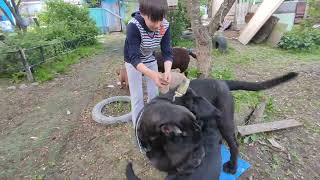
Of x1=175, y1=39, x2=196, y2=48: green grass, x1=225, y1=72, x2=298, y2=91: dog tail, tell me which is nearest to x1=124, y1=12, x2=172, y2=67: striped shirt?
x1=225, y1=72, x2=298, y2=91: dog tail

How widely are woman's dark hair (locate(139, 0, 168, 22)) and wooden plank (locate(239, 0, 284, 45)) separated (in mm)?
8543

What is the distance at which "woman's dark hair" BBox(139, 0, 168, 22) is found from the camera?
2131 millimetres

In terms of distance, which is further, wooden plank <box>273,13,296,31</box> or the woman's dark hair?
wooden plank <box>273,13,296,31</box>

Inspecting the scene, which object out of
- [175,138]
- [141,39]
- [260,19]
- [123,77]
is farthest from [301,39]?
[175,138]

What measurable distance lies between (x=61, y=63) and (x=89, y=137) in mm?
4841

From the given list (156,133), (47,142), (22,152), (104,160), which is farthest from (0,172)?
(156,133)

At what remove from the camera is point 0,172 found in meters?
3.15

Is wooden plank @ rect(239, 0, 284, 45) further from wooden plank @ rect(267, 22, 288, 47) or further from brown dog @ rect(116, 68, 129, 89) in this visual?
brown dog @ rect(116, 68, 129, 89)

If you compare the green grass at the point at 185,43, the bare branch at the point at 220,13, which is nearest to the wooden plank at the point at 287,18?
the green grass at the point at 185,43

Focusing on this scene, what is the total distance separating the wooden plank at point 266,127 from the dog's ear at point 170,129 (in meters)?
2.39

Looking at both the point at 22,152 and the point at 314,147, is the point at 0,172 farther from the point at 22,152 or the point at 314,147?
the point at 314,147

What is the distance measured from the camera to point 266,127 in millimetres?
3725

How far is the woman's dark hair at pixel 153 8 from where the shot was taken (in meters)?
2.13

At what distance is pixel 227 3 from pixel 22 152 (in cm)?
385
